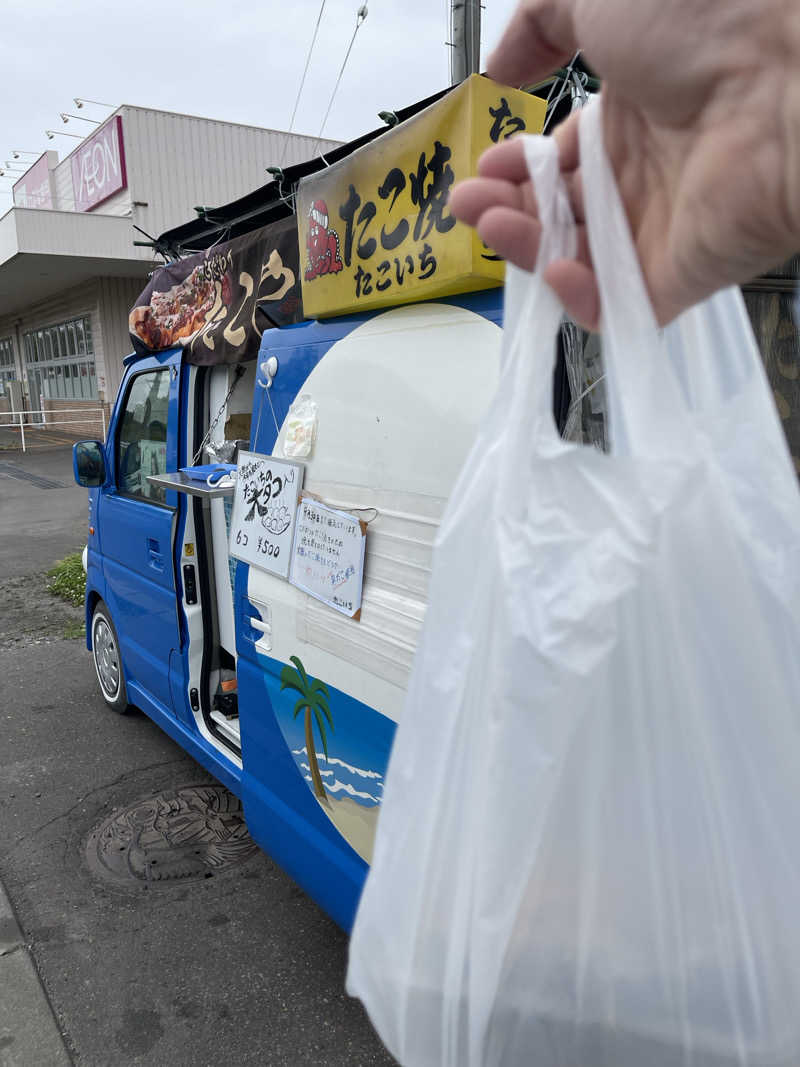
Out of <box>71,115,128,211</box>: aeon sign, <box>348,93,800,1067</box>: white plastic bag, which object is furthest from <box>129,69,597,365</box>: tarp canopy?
<box>71,115,128,211</box>: aeon sign

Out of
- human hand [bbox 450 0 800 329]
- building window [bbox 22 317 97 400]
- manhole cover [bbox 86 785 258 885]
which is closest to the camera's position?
human hand [bbox 450 0 800 329]

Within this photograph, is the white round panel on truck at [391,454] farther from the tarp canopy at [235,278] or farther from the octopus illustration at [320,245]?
the tarp canopy at [235,278]

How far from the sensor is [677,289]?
2.53 feet

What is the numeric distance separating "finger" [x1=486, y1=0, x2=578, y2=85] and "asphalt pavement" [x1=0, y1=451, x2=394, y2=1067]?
239 centimetres

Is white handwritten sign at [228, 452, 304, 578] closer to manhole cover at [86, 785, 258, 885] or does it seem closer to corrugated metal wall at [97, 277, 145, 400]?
manhole cover at [86, 785, 258, 885]

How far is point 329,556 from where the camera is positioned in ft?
6.23

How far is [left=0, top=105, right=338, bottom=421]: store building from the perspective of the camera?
14688 millimetres

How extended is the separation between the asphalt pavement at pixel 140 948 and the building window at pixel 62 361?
16.3 meters

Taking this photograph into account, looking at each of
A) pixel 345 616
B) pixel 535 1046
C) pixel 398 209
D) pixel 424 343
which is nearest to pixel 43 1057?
pixel 345 616

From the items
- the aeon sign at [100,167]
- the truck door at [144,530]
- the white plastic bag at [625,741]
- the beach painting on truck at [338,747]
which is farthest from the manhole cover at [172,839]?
the aeon sign at [100,167]

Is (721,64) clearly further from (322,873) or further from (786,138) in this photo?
(322,873)

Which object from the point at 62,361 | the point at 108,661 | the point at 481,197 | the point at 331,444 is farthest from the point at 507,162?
the point at 62,361

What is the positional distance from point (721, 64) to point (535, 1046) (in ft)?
3.33

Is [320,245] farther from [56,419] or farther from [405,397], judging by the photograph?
[56,419]
